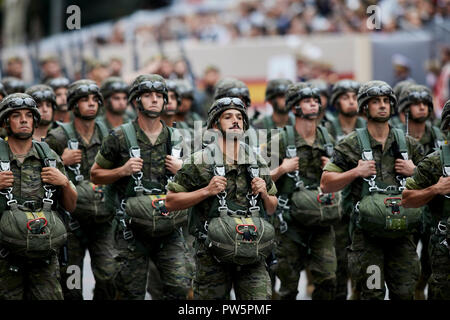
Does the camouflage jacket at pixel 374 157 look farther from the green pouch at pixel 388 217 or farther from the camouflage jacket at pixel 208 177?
the camouflage jacket at pixel 208 177

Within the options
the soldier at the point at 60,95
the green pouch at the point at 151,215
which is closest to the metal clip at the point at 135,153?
the green pouch at the point at 151,215

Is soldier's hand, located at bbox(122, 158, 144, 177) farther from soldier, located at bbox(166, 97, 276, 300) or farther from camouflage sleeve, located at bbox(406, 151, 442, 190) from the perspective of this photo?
camouflage sleeve, located at bbox(406, 151, 442, 190)

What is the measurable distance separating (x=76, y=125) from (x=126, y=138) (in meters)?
1.56

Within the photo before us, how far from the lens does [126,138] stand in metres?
9.55

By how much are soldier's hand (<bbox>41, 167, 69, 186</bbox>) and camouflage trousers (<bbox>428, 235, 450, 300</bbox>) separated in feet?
11.8

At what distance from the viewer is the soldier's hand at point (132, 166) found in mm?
9336

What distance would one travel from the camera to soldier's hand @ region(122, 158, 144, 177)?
9336 millimetres

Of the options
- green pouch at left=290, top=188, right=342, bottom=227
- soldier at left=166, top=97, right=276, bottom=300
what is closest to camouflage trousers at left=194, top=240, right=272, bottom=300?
soldier at left=166, top=97, right=276, bottom=300

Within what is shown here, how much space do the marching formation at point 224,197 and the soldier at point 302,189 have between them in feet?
0.05

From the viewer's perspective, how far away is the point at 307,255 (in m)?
10.5

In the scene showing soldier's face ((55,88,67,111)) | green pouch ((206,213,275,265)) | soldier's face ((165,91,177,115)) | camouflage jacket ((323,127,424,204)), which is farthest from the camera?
soldier's face ((55,88,67,111))

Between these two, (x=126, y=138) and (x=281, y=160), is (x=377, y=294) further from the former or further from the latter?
(x=126, y=138)
